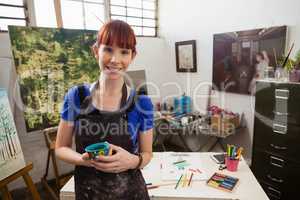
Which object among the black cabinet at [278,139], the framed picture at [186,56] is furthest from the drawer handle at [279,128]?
the framed picture at [186,56]

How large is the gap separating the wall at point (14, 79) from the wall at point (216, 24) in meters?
0.31

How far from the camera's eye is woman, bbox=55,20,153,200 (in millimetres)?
854

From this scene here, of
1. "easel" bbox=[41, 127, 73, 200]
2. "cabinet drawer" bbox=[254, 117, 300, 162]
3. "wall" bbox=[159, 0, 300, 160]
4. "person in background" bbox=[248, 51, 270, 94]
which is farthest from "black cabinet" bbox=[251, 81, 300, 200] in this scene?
"easel" bbox=[41, 127, 73, 200]

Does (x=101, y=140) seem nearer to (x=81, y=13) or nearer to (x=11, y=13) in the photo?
(x=11, y=13)

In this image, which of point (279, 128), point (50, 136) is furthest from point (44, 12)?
point (279, 128)

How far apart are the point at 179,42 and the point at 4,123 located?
2.72m

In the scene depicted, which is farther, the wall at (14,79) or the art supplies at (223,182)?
the wall at (14,79)

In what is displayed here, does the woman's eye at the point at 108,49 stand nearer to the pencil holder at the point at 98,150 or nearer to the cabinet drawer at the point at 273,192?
the pencil holder at the point at 98,150

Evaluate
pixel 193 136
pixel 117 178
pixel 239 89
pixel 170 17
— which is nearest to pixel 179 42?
pixel 170 17

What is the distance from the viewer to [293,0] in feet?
7.25

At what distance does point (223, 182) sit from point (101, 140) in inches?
34.2

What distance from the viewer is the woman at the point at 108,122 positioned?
0.85 m

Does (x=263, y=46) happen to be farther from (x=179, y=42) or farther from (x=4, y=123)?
(x=4, y=123)

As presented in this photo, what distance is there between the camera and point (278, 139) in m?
2.11
